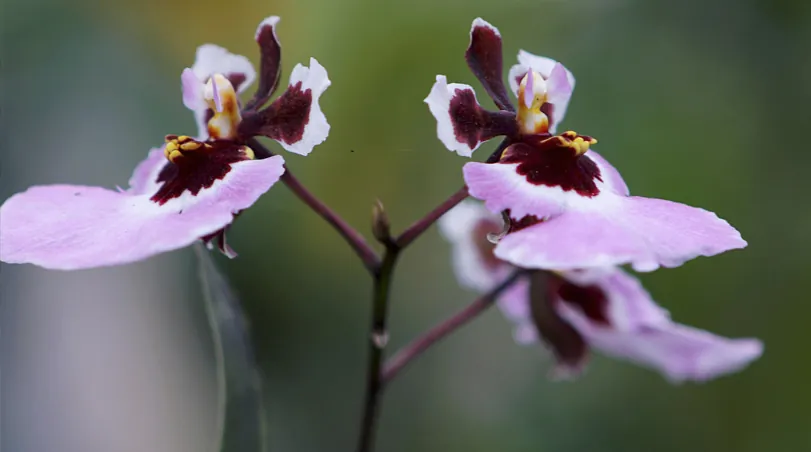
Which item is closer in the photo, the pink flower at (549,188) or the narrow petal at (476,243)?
the pink flower at (549,188)

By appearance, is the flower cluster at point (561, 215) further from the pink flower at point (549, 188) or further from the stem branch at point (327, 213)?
the stem branch at point (327, 213)

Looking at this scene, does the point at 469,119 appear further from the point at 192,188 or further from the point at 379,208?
the point at 192,188

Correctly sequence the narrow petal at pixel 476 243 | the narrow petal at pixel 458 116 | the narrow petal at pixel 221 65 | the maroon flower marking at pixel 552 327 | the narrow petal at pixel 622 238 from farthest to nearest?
the narrow petal at pixel 476 243 → the maroon flower marking at pixel 552 327 → the narrow petal at pixel 221 65 → the narrow petal at pixel 458 116 → the narrow petal at pixel 622 238

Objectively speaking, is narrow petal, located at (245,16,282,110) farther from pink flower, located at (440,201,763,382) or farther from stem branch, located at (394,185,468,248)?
pink flower, located at (440,201,763,382)

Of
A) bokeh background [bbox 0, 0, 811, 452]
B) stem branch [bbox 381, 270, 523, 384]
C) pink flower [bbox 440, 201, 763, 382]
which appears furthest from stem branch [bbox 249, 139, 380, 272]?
bokeh background [bbox 0, 0, 811, 452]

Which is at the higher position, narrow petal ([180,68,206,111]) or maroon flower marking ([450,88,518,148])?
narrow petal ([180,68,206,111])

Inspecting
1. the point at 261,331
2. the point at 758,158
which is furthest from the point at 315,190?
the point at 758,158

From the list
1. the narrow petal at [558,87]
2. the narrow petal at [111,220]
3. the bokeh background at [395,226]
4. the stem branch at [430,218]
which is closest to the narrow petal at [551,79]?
the narrow petal at [558,87]
